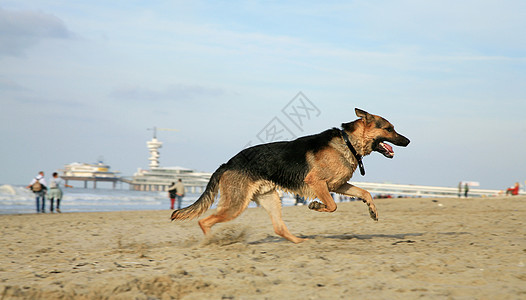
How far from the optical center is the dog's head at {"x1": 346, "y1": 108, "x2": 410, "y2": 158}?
693cm

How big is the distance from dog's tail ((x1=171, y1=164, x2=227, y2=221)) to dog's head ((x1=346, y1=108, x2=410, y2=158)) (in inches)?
82.0

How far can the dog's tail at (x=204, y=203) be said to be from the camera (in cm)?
706

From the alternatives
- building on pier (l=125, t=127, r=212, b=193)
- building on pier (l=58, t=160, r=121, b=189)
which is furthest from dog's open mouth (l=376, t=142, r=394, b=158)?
building on pier (l=58, t=160, r=121, b=189)

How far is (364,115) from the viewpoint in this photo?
691 centimetres

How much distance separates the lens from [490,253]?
589 centimetres

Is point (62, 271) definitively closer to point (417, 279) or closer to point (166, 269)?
point (166, 269)

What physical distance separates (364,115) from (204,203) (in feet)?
8.74

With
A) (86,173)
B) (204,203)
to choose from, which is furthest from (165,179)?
(204,203)

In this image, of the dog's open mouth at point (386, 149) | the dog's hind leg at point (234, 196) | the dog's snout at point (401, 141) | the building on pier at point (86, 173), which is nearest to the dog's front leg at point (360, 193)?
the dog's open mouth at point (386, 149)

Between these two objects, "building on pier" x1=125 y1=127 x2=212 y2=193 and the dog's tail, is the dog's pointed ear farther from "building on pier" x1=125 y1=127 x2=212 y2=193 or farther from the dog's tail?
"building on pier" x1=125 y1=127 x2=212 y2=193

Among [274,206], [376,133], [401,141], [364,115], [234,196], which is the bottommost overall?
[274,206]

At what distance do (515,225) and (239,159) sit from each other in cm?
604

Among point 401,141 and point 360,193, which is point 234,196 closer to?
point 360,193

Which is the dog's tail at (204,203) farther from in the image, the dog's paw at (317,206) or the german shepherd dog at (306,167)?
the dog's paw at (317,206)
